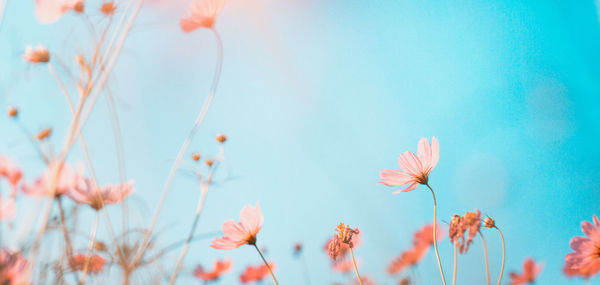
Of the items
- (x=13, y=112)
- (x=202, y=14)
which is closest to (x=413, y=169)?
(x=202, y=14)

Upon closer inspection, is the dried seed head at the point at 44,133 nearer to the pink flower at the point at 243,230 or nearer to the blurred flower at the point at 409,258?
the pink flower at the point at 243,230

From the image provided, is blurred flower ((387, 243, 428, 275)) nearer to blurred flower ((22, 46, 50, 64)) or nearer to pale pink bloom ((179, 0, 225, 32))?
pale pink bloom ((179, 0, 225, 32))

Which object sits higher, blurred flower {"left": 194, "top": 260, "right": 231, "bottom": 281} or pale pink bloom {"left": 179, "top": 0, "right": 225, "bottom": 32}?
pale pink bloom {"left": 179, "top": 0, "right": 225, "bottom": 32}

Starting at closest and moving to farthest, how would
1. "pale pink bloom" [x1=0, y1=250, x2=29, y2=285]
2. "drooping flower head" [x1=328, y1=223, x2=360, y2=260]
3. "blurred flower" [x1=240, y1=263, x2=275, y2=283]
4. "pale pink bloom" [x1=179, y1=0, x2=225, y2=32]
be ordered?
"pale pink bloom" [x1=0, y1=250, x2=29, y2=285] → "drooping flower head" [x1=328, y1=223, x2=360, y2=260] → "pale pink bloom" [x1=179, y1=0, x2=225, y2=32] → "blurred flower" [x1=240, y1=263, x2=275, y2=283]

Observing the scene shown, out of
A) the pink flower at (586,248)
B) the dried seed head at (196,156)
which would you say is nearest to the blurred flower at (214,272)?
the dried seed head at (196,156)

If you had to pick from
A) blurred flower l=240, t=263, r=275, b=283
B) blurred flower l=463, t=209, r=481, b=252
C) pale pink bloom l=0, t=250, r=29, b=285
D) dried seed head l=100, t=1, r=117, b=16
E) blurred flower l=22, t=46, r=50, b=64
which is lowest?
pale pink bloom l=0, t=250, r=29, b=285

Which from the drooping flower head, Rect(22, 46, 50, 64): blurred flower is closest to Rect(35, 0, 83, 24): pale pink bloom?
Rect(22, 46, 50, 64): blurred flower

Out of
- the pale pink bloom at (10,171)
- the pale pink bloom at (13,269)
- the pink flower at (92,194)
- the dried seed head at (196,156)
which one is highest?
the dried seed head at (196,156)
